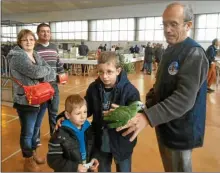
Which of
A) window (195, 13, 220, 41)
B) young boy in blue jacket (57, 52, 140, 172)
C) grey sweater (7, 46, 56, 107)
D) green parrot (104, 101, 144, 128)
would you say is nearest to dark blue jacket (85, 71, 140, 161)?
young boy in blue jacket (57, 52, 140, 172)

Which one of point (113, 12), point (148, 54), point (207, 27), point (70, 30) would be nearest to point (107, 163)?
point (148, 54)

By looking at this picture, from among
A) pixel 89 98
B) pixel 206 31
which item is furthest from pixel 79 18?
pixel 89 98

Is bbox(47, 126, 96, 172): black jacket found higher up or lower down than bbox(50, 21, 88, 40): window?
lower down

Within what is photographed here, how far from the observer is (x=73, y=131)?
1.38 m

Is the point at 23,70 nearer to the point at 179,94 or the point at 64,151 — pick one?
the point at 64,151

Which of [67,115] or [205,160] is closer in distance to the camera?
[67,115]

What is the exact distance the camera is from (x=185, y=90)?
3.78 feet

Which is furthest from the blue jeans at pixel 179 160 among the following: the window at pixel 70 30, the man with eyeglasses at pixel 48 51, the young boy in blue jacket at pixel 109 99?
the window at pixel 70 30

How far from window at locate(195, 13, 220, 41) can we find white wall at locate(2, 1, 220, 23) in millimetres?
515

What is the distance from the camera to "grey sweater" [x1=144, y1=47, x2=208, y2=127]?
1154mm

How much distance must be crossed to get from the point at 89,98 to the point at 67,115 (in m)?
0.22

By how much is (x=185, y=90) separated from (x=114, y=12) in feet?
63.3

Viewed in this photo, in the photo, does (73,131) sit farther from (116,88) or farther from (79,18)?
(79,18)

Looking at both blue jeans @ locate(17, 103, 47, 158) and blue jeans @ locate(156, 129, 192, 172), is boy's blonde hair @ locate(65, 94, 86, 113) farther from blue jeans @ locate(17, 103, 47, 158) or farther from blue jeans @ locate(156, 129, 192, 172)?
blue jeans @ locate(17, 103, 47, 158)
